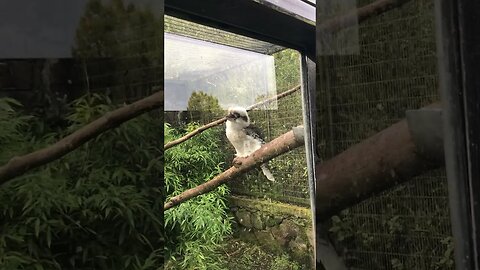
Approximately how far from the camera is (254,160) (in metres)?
1.48

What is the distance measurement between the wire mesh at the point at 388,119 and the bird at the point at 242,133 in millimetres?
962

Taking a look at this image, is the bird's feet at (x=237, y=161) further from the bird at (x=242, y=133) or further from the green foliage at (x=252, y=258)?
the green foliage at (x=252, y=258)

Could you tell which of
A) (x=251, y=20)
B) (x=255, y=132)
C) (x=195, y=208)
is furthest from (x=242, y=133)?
(x=251, y=20)

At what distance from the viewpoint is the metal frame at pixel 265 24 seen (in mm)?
1138

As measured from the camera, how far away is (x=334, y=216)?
50cm

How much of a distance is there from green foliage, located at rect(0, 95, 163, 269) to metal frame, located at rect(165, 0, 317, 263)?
66 cm

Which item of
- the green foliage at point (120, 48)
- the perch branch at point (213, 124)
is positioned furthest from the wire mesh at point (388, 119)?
the perch branch at point (213, 124)

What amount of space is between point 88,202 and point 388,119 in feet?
1.08

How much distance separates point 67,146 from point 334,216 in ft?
0.98

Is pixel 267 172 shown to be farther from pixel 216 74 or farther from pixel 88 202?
pixel 88 202

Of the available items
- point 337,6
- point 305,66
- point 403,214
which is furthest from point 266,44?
point 403,214

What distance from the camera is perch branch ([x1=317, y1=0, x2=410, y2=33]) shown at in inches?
19.0

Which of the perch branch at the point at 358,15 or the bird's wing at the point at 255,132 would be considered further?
the bird's wing at the point at 255,132

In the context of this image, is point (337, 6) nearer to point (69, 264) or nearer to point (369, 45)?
point (369, 45)
